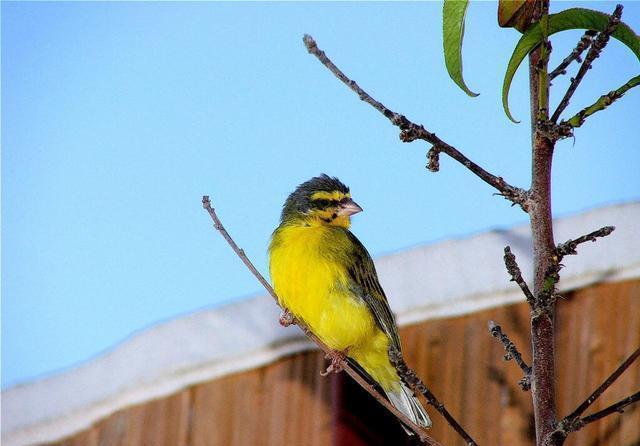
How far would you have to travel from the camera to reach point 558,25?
2.29m

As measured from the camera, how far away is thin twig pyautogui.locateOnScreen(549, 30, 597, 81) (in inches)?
88.8

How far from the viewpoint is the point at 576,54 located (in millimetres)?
2285

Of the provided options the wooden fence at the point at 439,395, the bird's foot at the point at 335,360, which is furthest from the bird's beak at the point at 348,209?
the bird's foot at the point at 335,360

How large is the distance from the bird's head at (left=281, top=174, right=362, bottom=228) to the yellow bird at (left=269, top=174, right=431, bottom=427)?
145 mm

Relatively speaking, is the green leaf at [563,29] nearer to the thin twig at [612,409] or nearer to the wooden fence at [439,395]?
the thin twig at [612,409]

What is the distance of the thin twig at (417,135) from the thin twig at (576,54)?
307 mm

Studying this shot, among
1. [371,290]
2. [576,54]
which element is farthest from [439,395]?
[576,54]

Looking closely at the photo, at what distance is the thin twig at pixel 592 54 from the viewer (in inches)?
84.4

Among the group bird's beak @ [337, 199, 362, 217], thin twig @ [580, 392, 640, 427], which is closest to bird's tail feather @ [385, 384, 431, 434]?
bird's beak @ [337, 199, 362, 217]

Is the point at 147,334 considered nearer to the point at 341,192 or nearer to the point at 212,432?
the point at 212,432

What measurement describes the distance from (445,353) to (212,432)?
5.32 feet

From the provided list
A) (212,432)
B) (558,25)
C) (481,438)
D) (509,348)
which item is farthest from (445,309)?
(558,25)

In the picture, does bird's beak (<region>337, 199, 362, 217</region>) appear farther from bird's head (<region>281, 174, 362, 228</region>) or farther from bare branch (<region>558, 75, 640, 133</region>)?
bare branch (<region>558, 75, 640, 133</region>)

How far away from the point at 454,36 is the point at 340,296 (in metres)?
3.36
